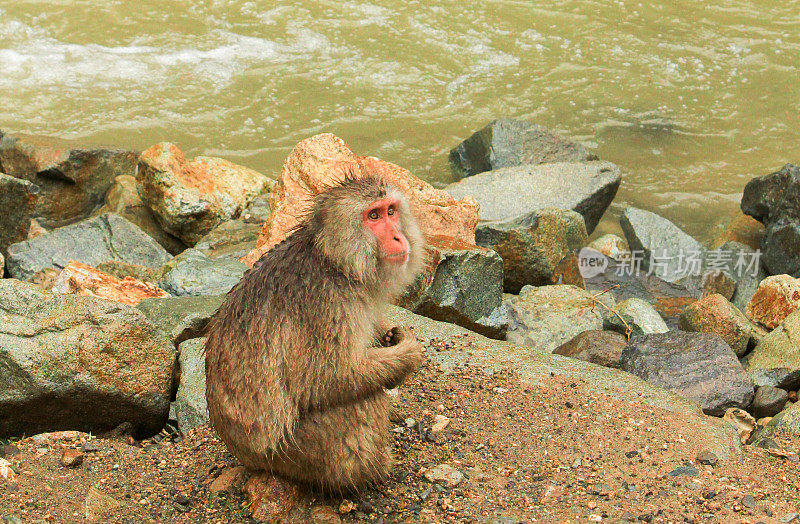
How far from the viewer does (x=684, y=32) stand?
539 inches

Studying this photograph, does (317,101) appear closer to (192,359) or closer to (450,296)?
(450,296)

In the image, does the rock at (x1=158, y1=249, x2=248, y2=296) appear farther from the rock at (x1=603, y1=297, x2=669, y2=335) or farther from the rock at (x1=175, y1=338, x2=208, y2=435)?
the rock at (x1=603, y1=297, x2=669, y2=335)

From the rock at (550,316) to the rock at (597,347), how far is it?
302 millimetres

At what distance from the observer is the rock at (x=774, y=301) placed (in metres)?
6.59

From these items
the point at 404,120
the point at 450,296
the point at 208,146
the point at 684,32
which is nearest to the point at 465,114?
the point at 404,120

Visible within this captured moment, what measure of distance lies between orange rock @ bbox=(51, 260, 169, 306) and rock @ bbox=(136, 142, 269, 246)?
1879 mm

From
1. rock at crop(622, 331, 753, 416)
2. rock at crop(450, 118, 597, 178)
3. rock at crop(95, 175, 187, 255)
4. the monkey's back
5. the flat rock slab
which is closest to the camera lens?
the monkey's back

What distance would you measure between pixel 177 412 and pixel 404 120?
7.50 m

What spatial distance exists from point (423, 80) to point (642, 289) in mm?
5594

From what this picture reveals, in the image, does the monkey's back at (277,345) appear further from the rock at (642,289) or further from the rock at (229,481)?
the rock at (642,289)

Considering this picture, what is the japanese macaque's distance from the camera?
330cm

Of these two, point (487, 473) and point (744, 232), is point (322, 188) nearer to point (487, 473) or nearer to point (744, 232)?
point (487, 473)

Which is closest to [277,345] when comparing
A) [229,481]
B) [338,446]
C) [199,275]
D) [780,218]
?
[338,446]

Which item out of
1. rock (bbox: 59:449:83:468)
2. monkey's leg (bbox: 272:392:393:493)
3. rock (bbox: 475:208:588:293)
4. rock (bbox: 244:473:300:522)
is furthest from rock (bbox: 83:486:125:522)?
rock (bbox: 475:208:588:293)
